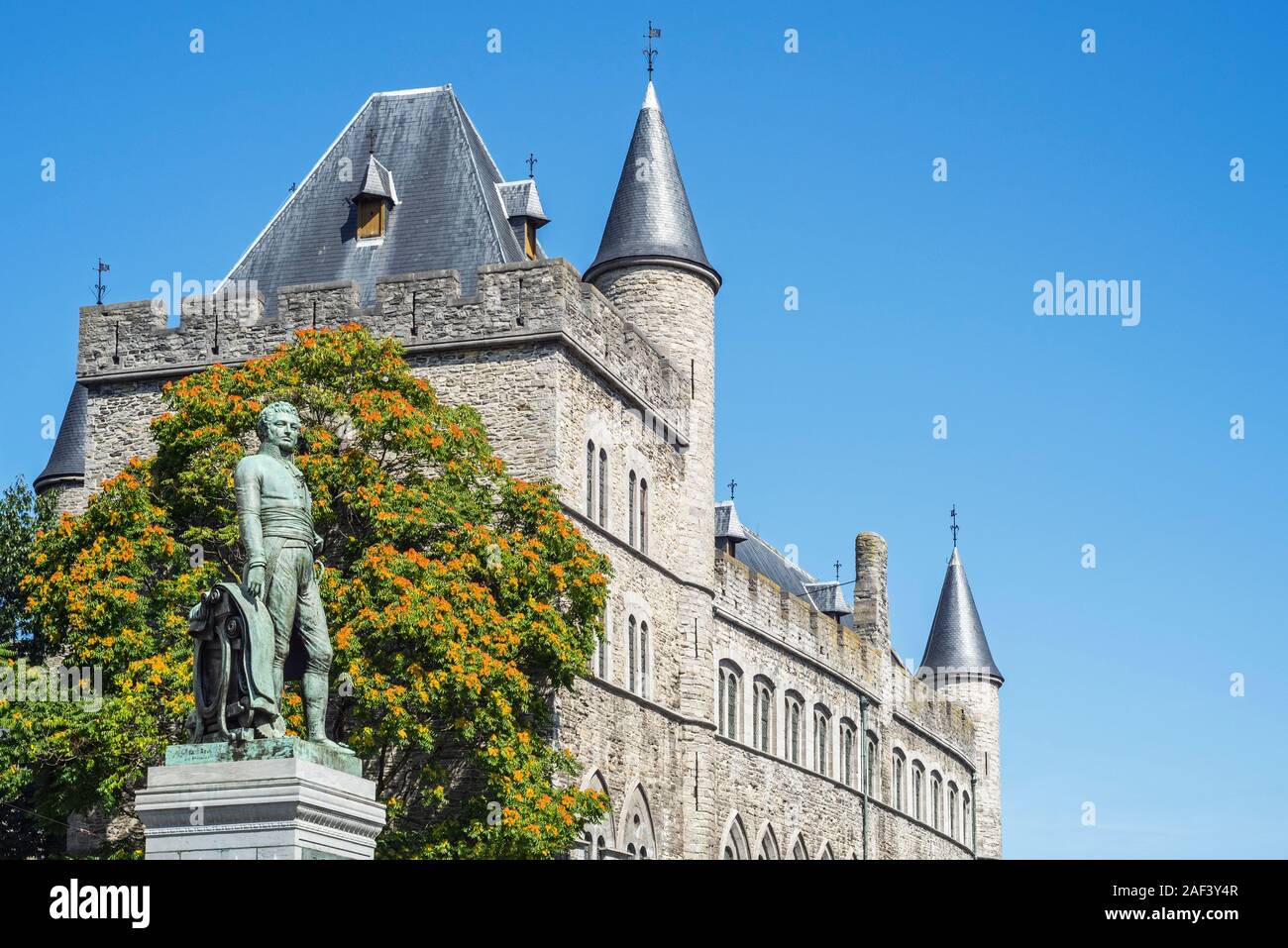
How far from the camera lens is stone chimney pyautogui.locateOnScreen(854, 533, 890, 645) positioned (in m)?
48.7

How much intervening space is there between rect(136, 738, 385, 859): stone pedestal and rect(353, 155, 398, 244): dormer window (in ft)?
65.5

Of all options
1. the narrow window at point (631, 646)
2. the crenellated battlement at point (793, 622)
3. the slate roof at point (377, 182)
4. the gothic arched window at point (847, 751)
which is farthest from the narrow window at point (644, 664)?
the gothic arched window at point (847, 751)

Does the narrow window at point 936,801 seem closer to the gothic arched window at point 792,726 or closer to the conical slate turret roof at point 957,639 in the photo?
the conical slate turret roof at point 957,639

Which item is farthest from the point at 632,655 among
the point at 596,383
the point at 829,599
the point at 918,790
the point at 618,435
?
the point at 918,790

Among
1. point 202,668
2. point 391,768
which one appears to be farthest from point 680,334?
point 202,668

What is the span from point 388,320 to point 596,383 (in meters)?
3.12

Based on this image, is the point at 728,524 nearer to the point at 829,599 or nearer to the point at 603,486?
the point at 829,599

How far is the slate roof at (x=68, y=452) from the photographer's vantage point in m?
40.8

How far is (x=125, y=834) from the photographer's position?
1118 inches

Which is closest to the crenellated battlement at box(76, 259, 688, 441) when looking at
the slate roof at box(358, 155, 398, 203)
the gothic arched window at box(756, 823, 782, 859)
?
the slate roof at box(358, 155, 398, 203)

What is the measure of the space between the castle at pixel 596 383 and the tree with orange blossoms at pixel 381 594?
1813 millimetres

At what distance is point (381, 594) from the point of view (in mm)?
24984
